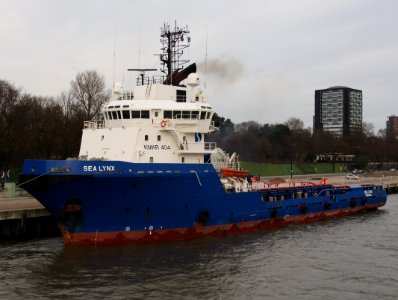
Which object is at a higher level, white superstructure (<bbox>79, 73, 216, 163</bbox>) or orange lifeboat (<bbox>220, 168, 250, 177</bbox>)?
white superstructure (<bbox>79, 73, 216, 163</bbox>)

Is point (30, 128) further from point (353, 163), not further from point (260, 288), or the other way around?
point (353, 163)

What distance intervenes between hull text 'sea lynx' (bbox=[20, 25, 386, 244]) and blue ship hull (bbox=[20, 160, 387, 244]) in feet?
0.13

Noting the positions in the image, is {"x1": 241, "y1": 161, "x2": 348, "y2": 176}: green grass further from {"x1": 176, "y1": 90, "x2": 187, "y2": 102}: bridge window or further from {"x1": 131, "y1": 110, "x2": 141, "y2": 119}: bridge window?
{"x1": 131, "y1": 110, "x2": 141, "y2": 119}: bridge window

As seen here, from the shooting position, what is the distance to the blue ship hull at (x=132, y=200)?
19438mm

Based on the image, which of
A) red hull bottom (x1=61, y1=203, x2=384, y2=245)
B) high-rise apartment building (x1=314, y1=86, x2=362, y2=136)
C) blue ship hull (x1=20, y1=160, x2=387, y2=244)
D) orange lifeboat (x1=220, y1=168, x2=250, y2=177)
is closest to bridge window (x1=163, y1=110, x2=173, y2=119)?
blue ship hull (x1=20, y1=160, x2=387, y2=244)

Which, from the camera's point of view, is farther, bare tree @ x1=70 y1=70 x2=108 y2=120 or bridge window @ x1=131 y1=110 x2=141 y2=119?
bare tree @ x1=70 y1=70 x2=108 y2=120

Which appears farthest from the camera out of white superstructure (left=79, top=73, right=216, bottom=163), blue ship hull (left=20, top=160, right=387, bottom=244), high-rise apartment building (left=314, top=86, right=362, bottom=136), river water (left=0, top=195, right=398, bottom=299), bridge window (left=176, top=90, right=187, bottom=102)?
high-rise apartment building (left=314, top=86, right=362, bottom=136)

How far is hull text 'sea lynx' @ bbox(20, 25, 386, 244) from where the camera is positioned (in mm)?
19656

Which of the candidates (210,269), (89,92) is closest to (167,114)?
(210,269)

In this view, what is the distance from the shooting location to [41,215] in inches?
929

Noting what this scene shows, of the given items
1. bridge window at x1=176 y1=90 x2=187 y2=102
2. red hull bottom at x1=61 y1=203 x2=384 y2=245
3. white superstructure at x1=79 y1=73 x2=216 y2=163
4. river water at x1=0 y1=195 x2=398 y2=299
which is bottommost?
river water at x1=0 y1=195 x2=398 y2=299

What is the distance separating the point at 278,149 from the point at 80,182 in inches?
2248

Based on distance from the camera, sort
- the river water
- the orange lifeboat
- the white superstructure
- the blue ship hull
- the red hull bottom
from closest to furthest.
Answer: the river water < the blue ship hull < the red hull bottom < the white superstructure < the orange lifeboat

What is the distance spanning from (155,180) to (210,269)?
4675 millimetres
